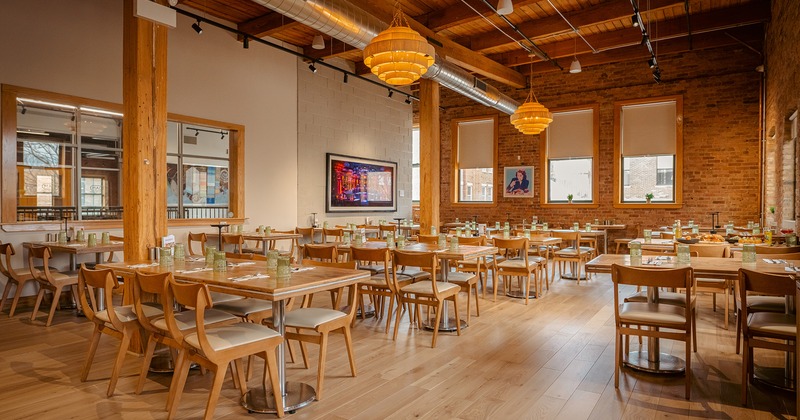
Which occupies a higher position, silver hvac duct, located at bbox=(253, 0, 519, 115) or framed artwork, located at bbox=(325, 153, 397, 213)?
silver hvac duct, located at bbox=(253, 0, 519, 115)

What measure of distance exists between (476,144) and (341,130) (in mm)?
4140

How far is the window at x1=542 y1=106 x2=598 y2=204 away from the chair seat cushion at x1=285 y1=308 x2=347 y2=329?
384 inches

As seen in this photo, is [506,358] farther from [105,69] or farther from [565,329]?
[105,69]

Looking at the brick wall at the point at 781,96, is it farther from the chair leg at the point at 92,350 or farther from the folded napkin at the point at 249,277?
the chair leg at the point at 92,350

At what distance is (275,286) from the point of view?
9.41 feet

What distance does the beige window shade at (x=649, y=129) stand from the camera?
35.2 ft

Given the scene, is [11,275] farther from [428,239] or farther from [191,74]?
[428,239]

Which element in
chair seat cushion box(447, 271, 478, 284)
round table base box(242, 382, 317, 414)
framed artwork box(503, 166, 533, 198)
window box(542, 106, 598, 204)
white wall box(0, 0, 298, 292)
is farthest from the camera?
framed artwork box(503, 166, 533, 198)

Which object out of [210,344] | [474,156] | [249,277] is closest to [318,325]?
[249,277]

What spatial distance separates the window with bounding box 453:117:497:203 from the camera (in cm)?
1313

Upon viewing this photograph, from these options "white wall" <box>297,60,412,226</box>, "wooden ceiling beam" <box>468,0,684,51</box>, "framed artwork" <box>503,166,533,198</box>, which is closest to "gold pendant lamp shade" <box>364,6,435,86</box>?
"wooden ceiling beam" <box>468,0,684,51</box>

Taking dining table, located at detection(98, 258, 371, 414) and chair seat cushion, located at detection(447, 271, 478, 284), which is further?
chair seat cushion, located at detection(447, 271, 478, 284)

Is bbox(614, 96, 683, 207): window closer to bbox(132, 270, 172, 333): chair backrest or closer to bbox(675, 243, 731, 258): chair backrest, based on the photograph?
bbox(675, 243, 731, 258): chair backrest

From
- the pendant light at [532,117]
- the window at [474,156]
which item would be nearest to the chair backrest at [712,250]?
the pendant light at [532,117]
